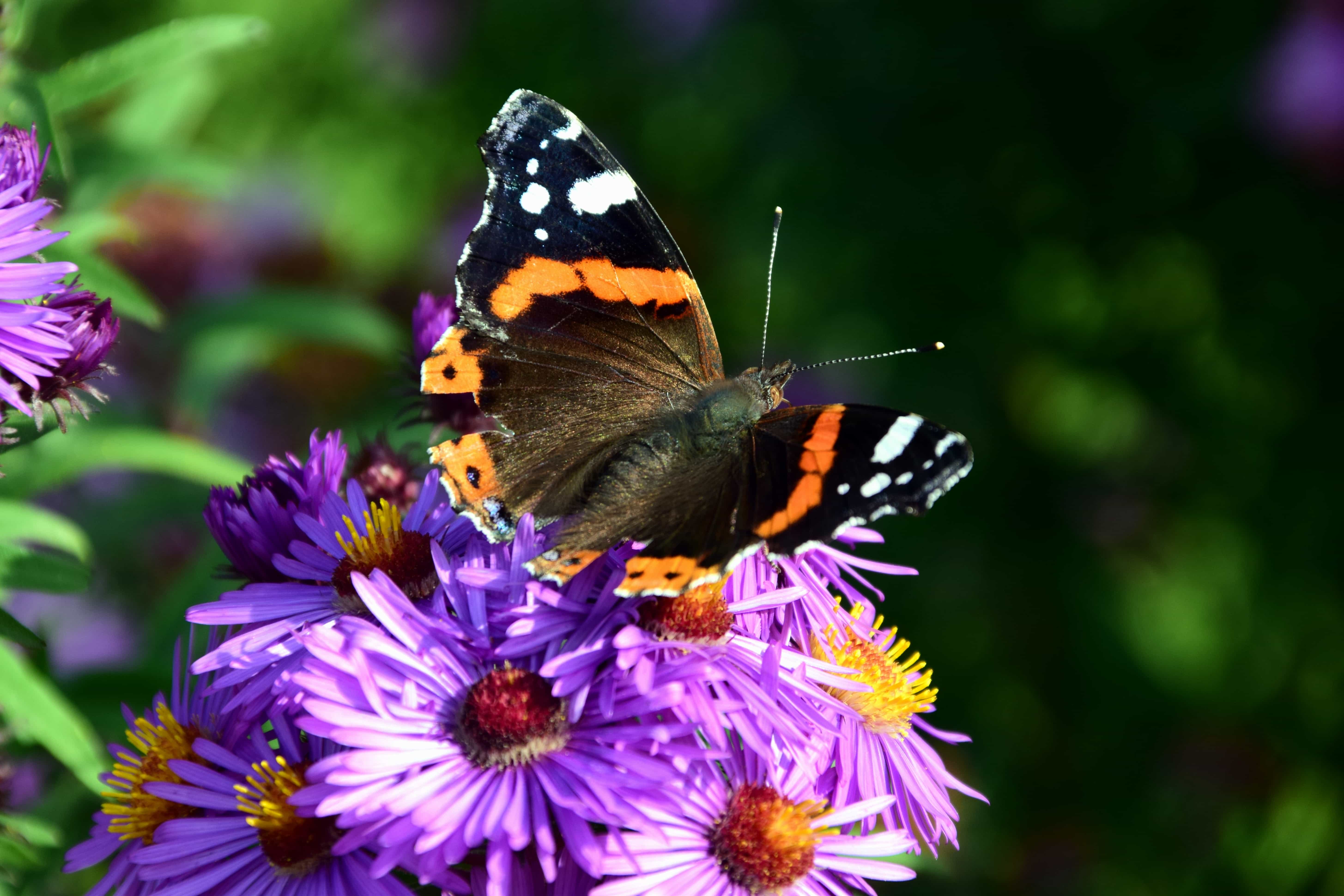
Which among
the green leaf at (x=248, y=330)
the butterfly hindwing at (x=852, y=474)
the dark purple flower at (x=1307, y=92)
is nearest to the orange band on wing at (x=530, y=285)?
the butterfly hindwing at (x=852, y=474)

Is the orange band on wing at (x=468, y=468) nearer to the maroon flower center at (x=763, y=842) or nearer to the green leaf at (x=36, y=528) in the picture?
the maroon flower center at (x=763, y=842)

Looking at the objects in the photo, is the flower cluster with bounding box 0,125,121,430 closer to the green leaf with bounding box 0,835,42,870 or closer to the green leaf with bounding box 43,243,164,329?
the green leaf with bounding box 43,243,164,329

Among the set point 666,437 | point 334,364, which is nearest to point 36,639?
point 666,437

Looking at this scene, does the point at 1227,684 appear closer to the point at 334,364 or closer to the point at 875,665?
the point at 875,665

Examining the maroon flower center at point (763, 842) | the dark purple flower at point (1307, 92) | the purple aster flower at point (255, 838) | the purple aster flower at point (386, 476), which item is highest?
the dark purple flower at point (1307, 92)

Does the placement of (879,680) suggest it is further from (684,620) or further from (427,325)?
(427,325)

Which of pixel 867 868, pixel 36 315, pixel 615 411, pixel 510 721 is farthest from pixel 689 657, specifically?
pixel 36 315
